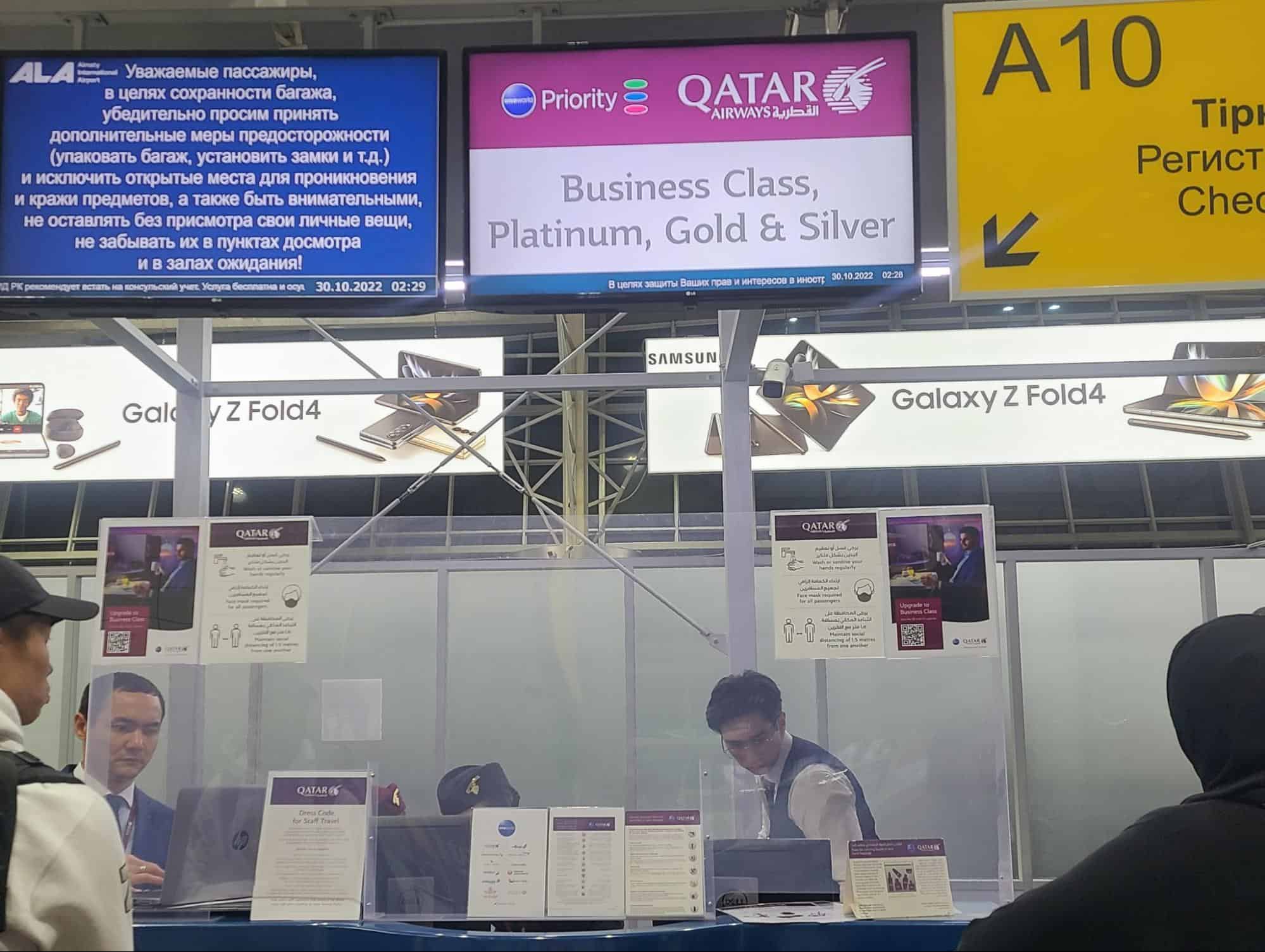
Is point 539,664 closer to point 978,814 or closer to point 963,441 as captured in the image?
point 978,814

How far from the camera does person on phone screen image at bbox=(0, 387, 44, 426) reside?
887 cm

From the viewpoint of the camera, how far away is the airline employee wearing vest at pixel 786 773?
328 centimetres

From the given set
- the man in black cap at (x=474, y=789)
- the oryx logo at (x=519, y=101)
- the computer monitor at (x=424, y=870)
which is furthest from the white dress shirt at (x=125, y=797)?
the oryx logo at (x=519, y=101)

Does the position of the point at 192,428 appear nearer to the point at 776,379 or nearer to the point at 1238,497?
the point at 776,379

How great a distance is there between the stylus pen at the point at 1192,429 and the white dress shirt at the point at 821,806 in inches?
284

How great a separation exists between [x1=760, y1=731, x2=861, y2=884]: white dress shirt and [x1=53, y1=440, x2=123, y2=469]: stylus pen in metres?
6.79

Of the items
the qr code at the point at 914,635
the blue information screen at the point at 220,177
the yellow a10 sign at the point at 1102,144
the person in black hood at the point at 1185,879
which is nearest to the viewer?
the person in black hood at the point at 1185,879

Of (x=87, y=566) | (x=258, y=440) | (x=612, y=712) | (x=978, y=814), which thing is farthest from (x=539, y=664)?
(x=87, y=566)

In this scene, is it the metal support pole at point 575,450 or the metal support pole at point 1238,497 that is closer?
the metal support pole at point 575,450

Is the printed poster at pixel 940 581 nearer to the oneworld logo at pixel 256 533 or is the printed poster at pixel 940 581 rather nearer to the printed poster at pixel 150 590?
the oneworld logo at pixel 256 533

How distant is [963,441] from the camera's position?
9.63 metres

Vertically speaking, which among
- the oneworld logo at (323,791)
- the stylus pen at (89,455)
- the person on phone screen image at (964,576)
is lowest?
the oneworld logo at (323,791)

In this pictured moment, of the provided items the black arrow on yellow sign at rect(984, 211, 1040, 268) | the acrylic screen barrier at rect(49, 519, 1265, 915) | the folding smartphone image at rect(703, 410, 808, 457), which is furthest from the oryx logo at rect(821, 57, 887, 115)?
the folding smartphone image at rect(703, 410, 808, 457)

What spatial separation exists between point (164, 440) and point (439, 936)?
6.67 m
